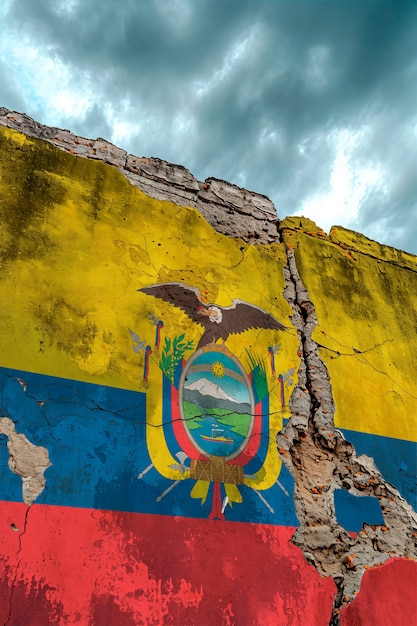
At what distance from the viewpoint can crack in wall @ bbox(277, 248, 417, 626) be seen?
324 centimetres

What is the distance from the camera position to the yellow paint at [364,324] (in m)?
4.02

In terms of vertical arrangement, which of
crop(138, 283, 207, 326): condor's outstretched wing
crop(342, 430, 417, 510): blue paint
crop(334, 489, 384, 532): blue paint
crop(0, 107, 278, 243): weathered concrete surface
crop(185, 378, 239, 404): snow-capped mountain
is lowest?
crop(334, 489, 384, 532): blue paint

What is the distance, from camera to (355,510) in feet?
11.5

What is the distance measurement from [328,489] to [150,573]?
58.6 inches

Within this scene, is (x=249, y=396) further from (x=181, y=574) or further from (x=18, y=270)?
(x=18, y=270)

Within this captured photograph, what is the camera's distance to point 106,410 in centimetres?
282

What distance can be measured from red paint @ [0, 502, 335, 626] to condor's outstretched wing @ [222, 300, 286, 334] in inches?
54.4

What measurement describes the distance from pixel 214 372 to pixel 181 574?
1.26 m

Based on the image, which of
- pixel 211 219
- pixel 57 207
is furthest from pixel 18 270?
pixel 211 219

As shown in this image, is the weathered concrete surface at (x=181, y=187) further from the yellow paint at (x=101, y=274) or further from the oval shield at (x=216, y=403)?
the oval shield at (x=216, y=403)

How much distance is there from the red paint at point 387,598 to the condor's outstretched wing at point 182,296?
2142 millimetres

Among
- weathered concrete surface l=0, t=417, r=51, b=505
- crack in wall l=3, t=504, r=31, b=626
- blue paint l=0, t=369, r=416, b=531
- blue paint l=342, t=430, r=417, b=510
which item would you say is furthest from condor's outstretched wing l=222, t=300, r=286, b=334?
crack in wall l=3, t=504, r=31, b=626

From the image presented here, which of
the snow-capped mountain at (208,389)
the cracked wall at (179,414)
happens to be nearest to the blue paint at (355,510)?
the cracked wall at (179,414)

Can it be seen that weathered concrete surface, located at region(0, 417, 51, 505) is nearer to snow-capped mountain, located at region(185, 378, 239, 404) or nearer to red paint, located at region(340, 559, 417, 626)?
snow-capped mountain, located at region(185, 378, 239, 404)
